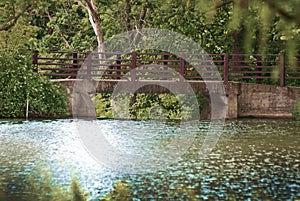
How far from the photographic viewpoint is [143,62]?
2677 centimetres

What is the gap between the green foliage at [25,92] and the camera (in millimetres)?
22312

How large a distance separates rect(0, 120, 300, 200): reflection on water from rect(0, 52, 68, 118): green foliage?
4.72 feet

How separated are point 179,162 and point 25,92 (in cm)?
1021

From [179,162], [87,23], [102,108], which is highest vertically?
[87,23]

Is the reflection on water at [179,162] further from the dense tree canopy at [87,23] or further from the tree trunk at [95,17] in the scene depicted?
the tree trunk at [95,17]

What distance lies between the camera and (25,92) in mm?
22516

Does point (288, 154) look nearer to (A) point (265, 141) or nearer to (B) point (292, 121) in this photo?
(A) point (265, 141)

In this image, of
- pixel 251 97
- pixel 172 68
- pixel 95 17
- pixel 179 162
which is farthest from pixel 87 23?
pixel 179 162

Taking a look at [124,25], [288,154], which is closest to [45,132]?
[288,154]

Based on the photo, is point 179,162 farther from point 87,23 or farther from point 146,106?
point 87,23

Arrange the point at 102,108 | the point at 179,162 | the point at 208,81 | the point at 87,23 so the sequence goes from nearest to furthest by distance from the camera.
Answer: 1. the point at 179,162
2. the point at 208,81
3. the point at 102,108
4. the point at 87,23

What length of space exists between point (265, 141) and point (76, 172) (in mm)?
6370

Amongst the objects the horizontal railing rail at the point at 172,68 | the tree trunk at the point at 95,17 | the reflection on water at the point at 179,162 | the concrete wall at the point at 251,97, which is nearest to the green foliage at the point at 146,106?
the horizontal railing rail at the point at 172,68

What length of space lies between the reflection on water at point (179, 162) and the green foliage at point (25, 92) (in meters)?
1.44
